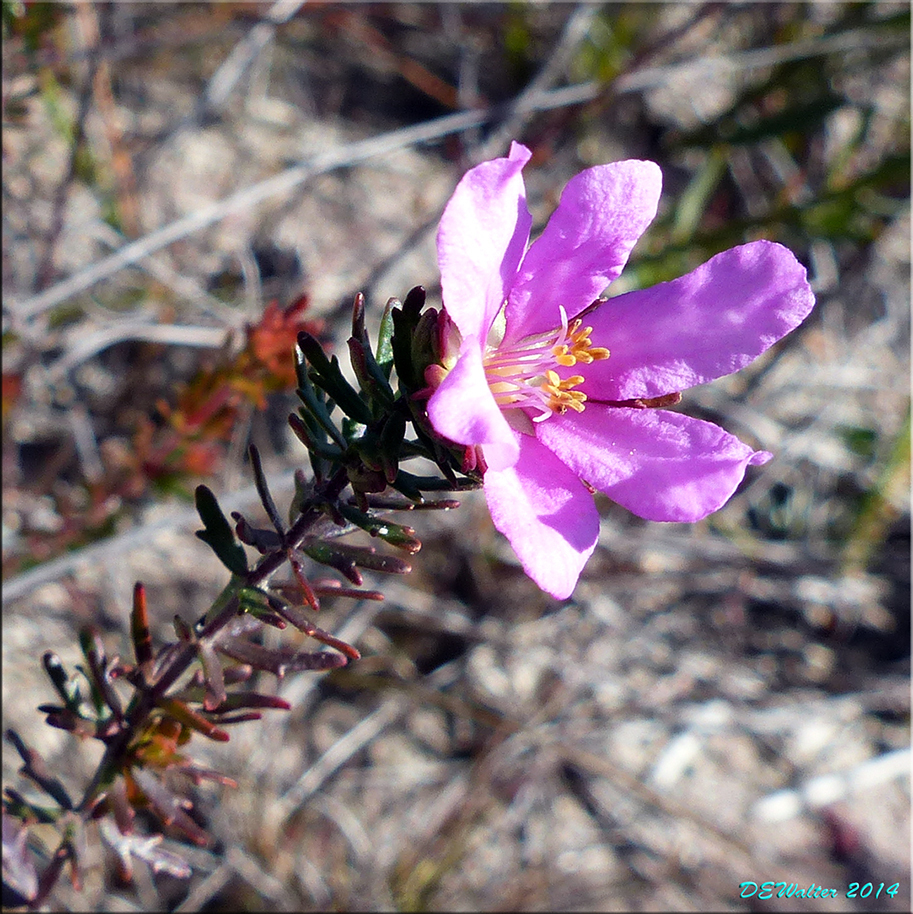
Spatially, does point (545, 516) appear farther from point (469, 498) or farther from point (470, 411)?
point (469, 498)

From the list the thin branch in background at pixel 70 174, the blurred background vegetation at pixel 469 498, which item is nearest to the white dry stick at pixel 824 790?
the blurred background vegetation at pixel 469 498

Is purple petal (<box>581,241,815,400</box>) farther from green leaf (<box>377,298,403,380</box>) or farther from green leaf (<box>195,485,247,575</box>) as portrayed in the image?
green leaf (<box>195,485,247,575</box>)

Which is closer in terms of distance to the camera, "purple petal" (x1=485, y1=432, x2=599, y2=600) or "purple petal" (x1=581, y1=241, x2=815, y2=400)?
"purple petal" (x1=485, y1=432, x2=599, y2=600)

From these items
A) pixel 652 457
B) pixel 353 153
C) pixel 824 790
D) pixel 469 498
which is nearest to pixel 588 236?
pixel 652 457

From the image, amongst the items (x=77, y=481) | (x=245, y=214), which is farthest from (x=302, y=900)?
(x=245, y=214)

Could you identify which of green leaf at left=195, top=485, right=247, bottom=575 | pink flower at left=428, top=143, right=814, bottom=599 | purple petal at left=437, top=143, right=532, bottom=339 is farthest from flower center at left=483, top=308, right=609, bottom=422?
green leaf at left=195, top=485, right=247, bottom=575

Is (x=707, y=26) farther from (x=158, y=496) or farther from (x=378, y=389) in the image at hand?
(x=378, y=389)
